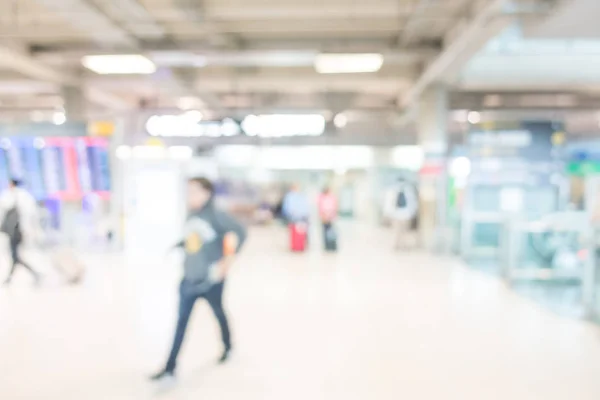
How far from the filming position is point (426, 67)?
1116cm

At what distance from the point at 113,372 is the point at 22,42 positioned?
27.6ft

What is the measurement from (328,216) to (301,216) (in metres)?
0.64

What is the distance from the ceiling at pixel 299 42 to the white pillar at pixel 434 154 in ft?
1.55

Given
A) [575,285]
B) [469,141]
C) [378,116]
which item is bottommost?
[575,285]

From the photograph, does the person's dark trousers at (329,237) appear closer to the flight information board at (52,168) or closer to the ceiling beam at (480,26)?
the ceiling beam at (480,26)

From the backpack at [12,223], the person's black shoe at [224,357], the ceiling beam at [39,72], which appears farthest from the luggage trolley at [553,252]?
the ceiling beam at [39,72]

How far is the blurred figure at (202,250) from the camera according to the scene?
13.1 feet

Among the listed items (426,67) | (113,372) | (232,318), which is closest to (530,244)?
(426,67)

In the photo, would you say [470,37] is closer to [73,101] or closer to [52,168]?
[52,168]

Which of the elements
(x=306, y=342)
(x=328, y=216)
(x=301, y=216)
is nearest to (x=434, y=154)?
(x=328, y=216)

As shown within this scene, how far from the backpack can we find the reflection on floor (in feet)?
2.62

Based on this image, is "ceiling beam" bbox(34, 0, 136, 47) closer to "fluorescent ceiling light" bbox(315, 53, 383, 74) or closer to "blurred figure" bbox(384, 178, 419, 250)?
"fluorescent ceiling light" bbox(315, 53, 383, 74)

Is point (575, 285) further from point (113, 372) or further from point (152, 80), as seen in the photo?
point (152, 80)

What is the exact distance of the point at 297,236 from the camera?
1262cm
